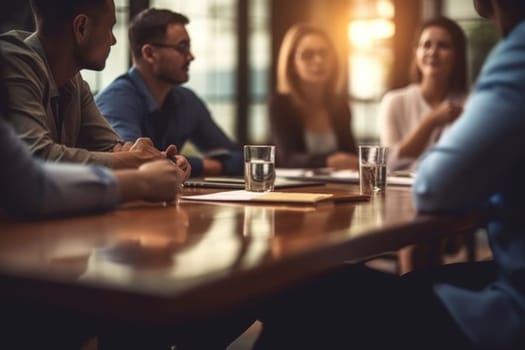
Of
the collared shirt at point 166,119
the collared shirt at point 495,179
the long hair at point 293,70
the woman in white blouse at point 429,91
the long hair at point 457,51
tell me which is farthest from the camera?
the long hair at point 293,70

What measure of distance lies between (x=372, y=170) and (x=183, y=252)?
100 cm

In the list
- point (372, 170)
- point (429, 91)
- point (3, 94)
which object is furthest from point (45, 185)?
point (429, 91)

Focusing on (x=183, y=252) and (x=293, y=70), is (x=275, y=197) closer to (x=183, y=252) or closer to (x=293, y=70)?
(x=183, y=252)

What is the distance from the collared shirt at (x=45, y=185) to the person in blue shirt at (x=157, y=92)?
1.35 m

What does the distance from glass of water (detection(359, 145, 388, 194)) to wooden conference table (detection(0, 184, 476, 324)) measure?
1.33 feet

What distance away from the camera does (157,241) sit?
3.12ft

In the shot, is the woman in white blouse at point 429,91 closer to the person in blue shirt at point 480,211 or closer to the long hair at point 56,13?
the long hair at point 56,13

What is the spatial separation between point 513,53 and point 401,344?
0.51 meters

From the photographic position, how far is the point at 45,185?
108 cm

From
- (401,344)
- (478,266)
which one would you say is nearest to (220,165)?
(478,266)

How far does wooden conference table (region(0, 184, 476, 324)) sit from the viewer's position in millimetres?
684

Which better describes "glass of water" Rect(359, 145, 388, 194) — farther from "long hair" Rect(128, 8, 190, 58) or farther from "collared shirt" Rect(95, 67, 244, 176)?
"long hair" Rect(128, 8, 190, 58)

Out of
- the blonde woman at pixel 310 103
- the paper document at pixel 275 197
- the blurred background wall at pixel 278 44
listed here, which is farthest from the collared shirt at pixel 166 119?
the blurred background wall at pixel 278 44

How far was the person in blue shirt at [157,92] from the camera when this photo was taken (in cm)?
262
